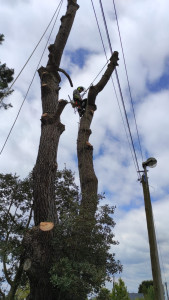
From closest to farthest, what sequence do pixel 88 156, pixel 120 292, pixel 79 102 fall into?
pixel 88 156 < pixel 79 102 < pixel 120 292

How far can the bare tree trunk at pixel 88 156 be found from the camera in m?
5.06

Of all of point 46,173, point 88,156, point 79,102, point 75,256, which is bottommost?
point 75,256

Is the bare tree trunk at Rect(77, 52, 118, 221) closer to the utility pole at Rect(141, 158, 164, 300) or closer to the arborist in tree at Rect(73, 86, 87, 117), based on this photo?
the arborist in tree at Rect(73, 86, 87, 117)

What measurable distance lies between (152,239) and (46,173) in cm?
282

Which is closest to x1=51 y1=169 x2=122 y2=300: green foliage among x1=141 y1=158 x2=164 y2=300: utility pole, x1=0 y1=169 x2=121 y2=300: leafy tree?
x1=0 y1=169 x2=121 y2=300: leafy tree

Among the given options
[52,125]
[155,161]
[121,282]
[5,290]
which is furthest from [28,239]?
[121,282]

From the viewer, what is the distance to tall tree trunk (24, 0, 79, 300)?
4605 millimetres

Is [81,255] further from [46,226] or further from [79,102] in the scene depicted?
[79,102]

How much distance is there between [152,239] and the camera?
644 cm

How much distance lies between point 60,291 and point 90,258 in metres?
0.67

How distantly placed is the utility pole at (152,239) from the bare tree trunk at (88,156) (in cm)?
146

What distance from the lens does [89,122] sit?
302 inches

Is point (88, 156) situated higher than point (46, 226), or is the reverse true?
point (88, 156)

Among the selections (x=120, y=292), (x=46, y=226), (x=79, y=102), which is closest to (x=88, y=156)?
(x=79, y=102)
